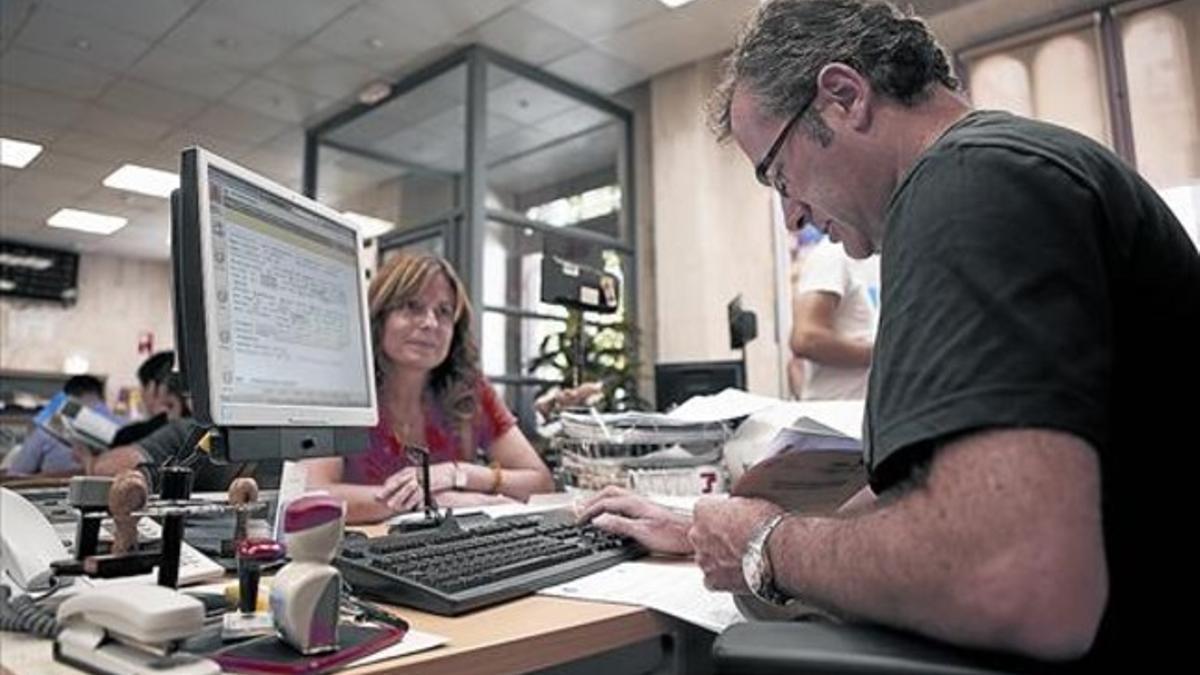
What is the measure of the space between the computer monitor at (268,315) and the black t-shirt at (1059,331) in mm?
688

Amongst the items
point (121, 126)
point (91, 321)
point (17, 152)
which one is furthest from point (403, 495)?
point (91, 321)

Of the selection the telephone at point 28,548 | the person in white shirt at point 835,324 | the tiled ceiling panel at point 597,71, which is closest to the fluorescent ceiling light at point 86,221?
the telephone at point 28,548

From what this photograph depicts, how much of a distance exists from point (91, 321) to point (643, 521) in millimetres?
1653

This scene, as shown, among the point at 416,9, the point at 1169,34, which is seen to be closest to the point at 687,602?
the point at 1169,34

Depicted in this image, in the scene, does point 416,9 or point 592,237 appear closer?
point 416,9

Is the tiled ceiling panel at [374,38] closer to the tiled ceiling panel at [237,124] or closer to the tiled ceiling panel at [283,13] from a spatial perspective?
the tiled ceiling panel at [283,13]

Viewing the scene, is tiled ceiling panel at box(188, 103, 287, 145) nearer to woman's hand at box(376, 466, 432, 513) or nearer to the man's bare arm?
woman's hand at box(376, 466, 432, 513)

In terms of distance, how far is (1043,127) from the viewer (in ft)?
2.10

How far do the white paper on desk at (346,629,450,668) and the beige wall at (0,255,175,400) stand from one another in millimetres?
1178

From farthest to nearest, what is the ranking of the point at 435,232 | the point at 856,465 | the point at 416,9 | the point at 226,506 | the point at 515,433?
1. the point at 435,232
2. the point at 416,9
3. the point at 515,433
4. the point at 856,465
5. the point at 226,506

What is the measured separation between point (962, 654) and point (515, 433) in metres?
1.46

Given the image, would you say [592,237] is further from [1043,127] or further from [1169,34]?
[1043,127]

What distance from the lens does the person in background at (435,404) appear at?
1.56 meters

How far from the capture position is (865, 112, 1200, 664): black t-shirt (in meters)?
0.52
